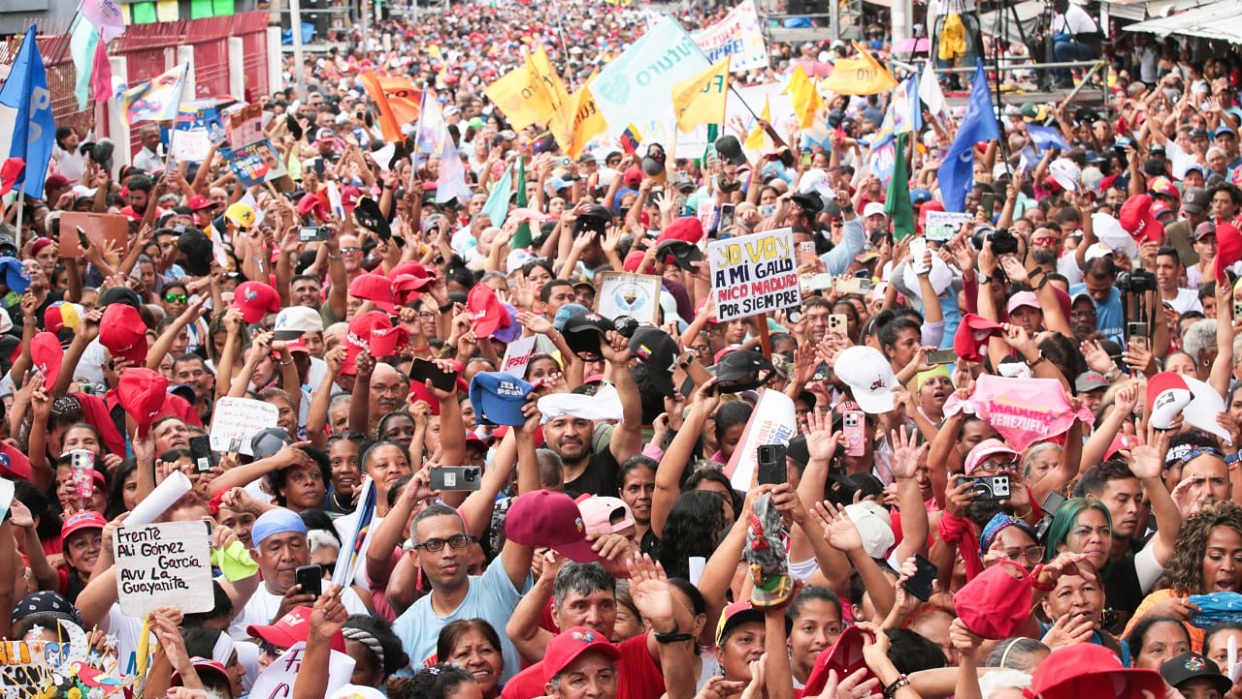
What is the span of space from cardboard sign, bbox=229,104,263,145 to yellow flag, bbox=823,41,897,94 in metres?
6.46

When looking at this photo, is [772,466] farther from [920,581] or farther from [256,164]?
[256,164]

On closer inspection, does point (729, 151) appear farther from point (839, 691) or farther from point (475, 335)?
point (839, 691)

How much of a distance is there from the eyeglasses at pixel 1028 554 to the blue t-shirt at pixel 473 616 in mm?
1595

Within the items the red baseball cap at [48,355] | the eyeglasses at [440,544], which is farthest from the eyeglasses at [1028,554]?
the red baseball cap at [48,355]

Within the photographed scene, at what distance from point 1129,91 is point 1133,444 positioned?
1515cm

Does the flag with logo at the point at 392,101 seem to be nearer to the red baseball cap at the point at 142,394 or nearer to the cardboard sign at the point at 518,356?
the cardboard sign at the point at 518,356

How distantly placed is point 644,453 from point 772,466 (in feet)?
6.54

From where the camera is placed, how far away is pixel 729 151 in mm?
15984

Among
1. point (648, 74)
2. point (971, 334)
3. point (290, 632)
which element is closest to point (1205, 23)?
point (648, 74)

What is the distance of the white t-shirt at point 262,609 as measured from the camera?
627 cm

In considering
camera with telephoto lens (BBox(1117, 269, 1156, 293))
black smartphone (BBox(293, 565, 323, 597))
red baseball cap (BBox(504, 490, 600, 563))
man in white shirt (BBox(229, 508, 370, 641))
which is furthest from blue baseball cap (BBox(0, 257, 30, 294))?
camera with telephoto lens (BBox(1117, 269, 1156, 293))

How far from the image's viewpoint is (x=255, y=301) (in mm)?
10281

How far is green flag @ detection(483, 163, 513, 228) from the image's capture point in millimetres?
14367

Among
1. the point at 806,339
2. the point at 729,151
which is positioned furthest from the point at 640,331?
the point at 729,151
